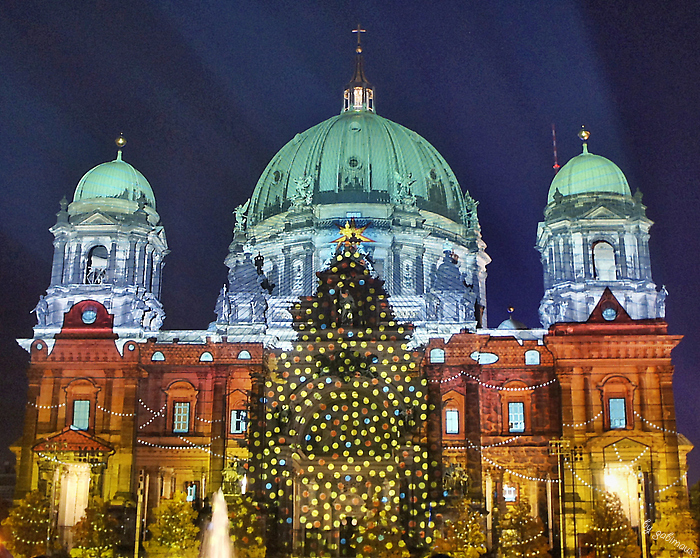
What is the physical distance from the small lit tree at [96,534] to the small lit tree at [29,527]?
202 cm

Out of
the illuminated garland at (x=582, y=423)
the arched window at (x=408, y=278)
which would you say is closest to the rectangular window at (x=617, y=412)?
the illuminated garland at (x=582, y=423)

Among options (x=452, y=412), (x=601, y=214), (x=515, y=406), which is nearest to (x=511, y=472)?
(x=515, y=406)

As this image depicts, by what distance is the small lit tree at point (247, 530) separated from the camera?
4728 cm

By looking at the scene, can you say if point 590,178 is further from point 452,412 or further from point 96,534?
point 96,534

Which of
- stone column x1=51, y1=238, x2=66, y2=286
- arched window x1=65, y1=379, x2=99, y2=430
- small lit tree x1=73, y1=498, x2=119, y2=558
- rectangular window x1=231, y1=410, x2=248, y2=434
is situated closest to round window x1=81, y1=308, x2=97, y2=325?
arched window x1=65, y1=379, x2=99, y2=430

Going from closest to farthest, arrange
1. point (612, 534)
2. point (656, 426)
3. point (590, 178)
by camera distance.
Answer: point (612, 534)
point (656, 426)
point (590, 178)

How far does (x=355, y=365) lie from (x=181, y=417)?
1686 cm

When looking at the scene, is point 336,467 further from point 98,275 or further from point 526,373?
point 98,275

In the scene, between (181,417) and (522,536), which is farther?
(181,417)

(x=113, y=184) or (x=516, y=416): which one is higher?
(x=113, y=184)

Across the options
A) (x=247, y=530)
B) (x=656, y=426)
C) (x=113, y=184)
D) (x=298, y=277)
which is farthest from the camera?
(x=298, y=277)

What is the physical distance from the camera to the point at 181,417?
62.6m

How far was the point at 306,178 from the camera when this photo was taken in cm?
7975

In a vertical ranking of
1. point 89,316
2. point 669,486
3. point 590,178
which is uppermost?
point 590,178
